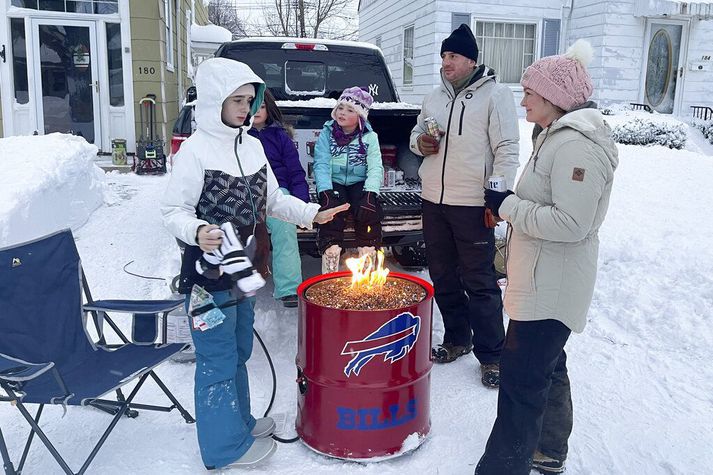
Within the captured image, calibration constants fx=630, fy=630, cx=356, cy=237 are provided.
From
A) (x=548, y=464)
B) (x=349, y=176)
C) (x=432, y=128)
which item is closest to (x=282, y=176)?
(x=349, y=176)

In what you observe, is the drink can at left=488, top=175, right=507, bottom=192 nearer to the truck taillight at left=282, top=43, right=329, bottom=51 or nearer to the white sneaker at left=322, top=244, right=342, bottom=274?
the white sneaker at left=322, top=244, right=342, bottom=274

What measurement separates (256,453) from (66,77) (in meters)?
10.6

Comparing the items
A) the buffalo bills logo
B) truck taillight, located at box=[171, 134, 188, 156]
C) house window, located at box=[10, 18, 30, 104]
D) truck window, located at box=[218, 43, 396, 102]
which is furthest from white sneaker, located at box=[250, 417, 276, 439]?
house window, located at box=[10, 18, 30, 104]

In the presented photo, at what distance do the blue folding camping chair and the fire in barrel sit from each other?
72cm

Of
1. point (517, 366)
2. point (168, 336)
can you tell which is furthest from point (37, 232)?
point (517, 366)

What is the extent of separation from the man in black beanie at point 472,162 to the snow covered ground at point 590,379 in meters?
0.42

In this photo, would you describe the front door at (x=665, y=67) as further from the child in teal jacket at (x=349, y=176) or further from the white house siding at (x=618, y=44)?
the child in teal jacket at (x=349, y=176)

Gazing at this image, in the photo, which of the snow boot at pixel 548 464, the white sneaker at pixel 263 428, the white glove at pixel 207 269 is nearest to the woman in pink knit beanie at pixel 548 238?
the snow boot at pixel 548 464

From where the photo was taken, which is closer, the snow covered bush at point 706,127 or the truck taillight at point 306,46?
the truck taillight at point 306,46

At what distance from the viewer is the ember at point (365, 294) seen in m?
2.96

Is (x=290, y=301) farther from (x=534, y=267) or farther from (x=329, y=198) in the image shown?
(x=534, y=267)

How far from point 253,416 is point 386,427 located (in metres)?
0.80

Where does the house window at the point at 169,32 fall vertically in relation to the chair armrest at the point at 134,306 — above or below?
above

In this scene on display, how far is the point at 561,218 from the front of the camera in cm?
234
